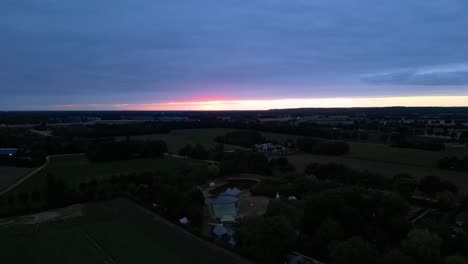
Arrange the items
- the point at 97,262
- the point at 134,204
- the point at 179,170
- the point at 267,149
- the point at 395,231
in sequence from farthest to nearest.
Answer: the point at 267,149, the point at 179,170, the point at 134,204, the point at 395,231, the point at 97,262

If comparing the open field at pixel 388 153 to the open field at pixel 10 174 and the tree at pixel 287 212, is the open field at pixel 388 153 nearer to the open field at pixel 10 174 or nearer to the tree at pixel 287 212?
the open field at pixel 10 174

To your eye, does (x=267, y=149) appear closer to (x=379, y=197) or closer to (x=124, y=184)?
(x=124, y=184)

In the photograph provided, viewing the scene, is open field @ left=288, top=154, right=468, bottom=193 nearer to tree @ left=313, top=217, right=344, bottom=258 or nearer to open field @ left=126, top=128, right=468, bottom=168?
open field @ left=126, top=128, right=468, bottom=168

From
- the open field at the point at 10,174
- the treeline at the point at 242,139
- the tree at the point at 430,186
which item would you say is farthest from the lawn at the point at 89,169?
the tree at the point at 430,186

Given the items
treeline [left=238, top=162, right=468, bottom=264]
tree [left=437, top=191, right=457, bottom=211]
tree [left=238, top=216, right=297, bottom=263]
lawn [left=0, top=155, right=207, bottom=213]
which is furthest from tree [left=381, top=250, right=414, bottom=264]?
lawn [left=0, top=155, right=207, bottom=213]

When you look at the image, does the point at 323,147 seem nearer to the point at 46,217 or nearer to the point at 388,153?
the point at 388,153

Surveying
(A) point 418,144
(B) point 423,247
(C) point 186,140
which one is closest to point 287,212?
(B) point 423,247

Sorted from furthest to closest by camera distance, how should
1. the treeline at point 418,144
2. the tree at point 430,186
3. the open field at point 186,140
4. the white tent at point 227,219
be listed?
the open field at point 186,140, the treeline at point 418,144, the tree at point 430,186, the white tent at point 227,219

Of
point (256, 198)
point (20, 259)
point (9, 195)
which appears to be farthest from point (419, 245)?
point (9, 195)
